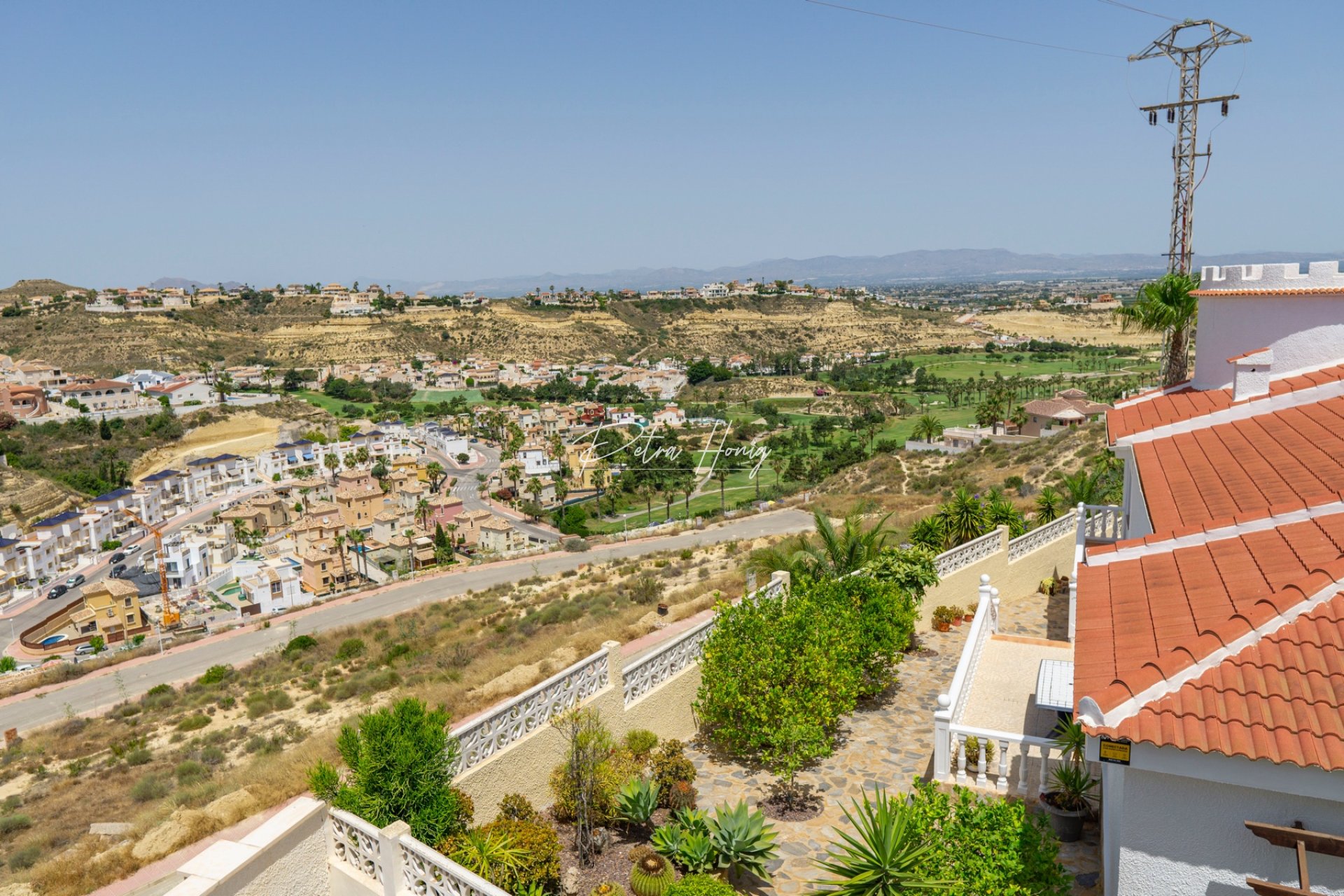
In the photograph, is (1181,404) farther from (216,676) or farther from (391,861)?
(216,676)

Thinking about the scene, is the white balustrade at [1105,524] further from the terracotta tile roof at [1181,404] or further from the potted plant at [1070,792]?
the potted plant at [1070,792]

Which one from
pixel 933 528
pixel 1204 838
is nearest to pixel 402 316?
pixel 933 528

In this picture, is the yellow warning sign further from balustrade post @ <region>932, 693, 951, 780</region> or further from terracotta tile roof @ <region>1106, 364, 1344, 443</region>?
terracotta tile roof @ <region>1106, 364, 1344, 443</region>

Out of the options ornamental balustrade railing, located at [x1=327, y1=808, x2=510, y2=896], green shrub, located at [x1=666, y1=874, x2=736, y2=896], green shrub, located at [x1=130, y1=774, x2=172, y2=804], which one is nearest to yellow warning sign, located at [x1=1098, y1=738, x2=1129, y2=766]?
green shrub, located at [x1=666, y1=874, x2=736, y2=896]

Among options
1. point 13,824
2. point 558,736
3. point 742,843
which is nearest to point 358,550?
point 13,824

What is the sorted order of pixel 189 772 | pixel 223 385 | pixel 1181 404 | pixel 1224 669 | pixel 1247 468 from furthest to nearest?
pixel 223 385 < pixel 189 772 < pixel 1181 404 < pixel 1247 468 < pixel 1224 669

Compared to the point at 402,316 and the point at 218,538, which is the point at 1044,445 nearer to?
the point at 218,538

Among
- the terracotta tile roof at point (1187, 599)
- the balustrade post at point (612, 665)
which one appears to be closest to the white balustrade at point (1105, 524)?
the terracotta tile roof at point (1187, 599)

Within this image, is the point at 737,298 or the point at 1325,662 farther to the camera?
the point at 737,298
